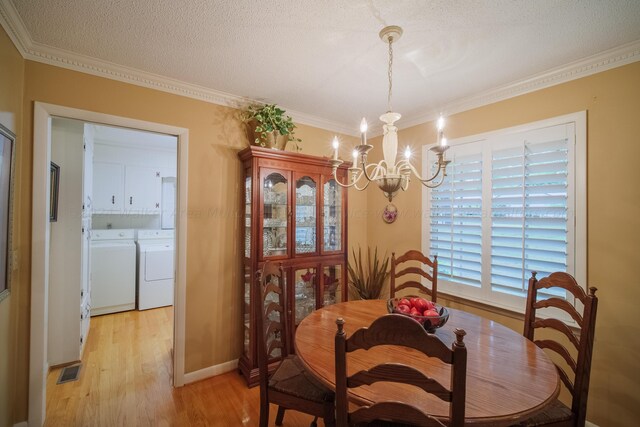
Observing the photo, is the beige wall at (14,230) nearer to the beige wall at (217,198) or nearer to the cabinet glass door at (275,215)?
the beige wall at (217,198)

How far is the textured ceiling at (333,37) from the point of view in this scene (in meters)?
1.43

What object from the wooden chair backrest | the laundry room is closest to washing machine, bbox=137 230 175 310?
the laundry room

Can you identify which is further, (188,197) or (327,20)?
(188,197)

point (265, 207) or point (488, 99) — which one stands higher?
point (488, 99)

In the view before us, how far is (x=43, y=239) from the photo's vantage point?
1839 millimetres

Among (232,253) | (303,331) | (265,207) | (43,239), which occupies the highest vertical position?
(265,207)

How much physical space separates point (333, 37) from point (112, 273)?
417 cm

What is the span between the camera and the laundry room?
256cm

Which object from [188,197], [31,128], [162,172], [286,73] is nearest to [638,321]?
[286,73]

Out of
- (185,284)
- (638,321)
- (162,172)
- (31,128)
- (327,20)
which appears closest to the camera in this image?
(327,20)

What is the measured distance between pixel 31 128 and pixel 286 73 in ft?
5.78

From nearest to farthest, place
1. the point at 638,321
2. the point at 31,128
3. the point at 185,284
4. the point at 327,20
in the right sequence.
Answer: the point at 327,20 < the point at 638,321 < the point at 31,128 < the point at 185,284

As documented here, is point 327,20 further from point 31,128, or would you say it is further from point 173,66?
point 31,128

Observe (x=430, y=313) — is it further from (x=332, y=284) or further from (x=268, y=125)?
(x=268, y=125)
